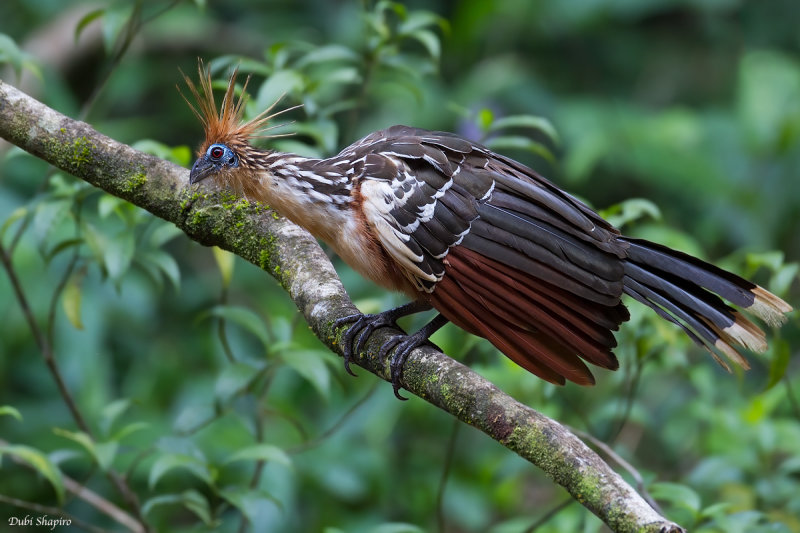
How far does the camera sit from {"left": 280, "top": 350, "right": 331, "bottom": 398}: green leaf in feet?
8.45

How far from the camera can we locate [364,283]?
15.3 feet

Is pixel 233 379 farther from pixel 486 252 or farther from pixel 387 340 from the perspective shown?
pixel 486 252

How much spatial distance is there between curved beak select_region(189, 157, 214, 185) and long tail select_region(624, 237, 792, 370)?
4.02 ft

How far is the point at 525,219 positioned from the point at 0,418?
10.3ft

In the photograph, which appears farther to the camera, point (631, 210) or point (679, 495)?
point (631, 210)

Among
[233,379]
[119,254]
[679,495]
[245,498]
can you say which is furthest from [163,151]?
[679,495]

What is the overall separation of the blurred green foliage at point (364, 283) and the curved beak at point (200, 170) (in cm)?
27

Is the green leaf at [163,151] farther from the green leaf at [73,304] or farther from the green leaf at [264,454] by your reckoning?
the green leaf at [264,454]

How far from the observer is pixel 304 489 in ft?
14.2

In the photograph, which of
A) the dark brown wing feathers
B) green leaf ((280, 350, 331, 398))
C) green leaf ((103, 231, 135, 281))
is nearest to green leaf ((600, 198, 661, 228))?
the dark brown wing feathers

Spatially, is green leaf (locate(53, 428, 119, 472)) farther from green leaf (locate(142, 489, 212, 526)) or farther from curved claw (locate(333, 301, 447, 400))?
curved claw (locate(333, 301, 447, 400))

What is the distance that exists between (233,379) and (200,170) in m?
0.63

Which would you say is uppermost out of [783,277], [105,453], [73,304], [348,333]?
[783,277]

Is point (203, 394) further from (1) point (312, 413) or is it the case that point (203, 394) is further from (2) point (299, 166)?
(2) point (299, 166)
